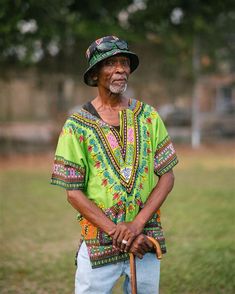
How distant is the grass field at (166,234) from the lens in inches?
207

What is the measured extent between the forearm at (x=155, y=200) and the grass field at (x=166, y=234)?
229 centimetres

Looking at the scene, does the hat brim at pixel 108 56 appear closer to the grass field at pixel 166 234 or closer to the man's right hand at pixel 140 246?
the man's right hand at pixel 140 246

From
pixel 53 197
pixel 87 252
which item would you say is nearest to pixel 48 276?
pixel 87 252

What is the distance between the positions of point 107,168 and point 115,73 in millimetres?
497

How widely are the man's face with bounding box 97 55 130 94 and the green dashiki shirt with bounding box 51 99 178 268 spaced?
0.46ft

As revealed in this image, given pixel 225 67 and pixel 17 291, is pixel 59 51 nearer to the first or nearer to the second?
pixel 225 67

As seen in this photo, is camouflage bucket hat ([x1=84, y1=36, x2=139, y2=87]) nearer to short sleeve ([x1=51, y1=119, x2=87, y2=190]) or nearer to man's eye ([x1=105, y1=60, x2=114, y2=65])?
man's eye ([x1=105, y1=60, x2=114, y2=65])

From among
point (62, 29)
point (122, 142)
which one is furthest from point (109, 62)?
point (62, 29)

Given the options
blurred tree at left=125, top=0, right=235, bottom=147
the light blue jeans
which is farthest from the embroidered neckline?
blurred tree at left=125, top=0, right=235, bottom=147

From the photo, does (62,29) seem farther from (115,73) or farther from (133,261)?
(133,261)

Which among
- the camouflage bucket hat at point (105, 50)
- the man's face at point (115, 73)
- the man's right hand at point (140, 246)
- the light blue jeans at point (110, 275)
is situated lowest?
the light blue jeans at point (110, 275)

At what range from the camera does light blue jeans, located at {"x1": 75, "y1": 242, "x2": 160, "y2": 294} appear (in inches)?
110

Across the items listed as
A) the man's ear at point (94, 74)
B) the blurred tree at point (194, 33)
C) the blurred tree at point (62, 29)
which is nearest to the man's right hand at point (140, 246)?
the man's ear at point (94, 74)

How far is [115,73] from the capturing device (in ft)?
9.51
